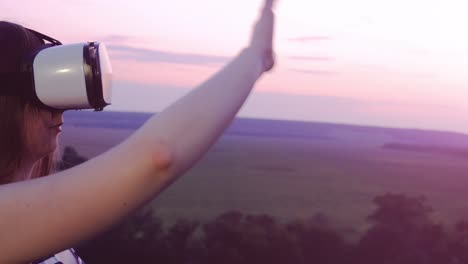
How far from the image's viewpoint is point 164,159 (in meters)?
0.74

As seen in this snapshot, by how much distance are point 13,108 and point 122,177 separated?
476 millimetres

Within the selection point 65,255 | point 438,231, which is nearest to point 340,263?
point 438,231

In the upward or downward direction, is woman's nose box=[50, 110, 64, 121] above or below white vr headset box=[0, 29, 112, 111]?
below

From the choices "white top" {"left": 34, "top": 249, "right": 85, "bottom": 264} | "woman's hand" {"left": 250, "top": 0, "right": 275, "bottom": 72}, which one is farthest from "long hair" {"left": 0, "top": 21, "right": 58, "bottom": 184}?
"woman's hand" {"left": 250, "top": 0, "right": 275, "bottom": 72}

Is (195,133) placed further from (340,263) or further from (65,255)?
(340,263)

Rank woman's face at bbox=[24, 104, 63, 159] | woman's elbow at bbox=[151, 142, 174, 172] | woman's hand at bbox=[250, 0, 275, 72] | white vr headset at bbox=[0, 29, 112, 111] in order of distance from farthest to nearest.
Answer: woman's face at bbox=[24, 104, 63, 159]
white vr headset at bbox=[0, 29, 112, 111]
woman's hand at bbox=[250, 0, 275, 72]
woman's elbow at bbox=[151, 142, 174, 172]

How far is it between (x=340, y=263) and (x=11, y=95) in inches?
291

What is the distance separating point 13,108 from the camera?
1.14m

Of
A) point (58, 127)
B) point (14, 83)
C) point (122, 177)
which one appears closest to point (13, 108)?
point (14, 83)

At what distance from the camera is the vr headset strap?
109 cm

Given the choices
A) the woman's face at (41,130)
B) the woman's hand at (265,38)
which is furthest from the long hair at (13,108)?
the woman's hand at (265,38)

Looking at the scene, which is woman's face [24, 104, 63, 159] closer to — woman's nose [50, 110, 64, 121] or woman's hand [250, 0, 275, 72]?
woman's nose [50, 110, 64, 121]

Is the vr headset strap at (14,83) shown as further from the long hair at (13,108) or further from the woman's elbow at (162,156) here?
the woman's elbow at (162,156)

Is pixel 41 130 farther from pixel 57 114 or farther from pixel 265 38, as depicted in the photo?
pixel 265 38
